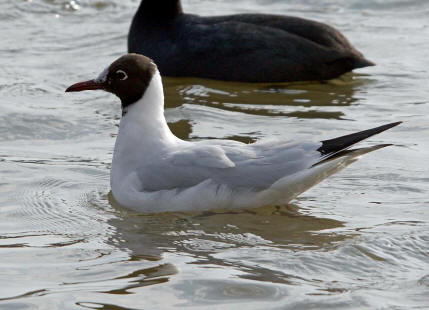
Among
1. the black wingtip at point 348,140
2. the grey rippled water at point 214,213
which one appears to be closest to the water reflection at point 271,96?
A: the grey rippled water at point 214,213

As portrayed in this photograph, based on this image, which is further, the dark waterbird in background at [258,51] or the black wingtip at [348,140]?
the dark waterbird in background at [258,51]

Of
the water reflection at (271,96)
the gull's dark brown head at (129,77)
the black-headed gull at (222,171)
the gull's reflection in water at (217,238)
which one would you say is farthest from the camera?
the water reflection at (271,96)

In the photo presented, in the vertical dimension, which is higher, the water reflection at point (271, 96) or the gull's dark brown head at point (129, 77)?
the gull's dark brown head at point (129, 77)

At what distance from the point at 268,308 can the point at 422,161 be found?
10.4ft

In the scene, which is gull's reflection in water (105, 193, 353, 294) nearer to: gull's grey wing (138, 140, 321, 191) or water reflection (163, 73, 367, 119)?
gull's grey wing (138, 140, 321, 191)

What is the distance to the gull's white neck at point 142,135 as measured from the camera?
715 cm

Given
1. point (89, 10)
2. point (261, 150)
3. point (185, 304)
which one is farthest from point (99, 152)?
point (89, 10)

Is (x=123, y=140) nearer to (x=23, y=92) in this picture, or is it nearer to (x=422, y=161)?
(x=422, y=161)

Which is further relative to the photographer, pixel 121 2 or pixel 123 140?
pixel 121 2

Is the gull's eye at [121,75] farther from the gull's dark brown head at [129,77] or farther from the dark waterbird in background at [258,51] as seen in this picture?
the dark waterbird in background at [258,51]

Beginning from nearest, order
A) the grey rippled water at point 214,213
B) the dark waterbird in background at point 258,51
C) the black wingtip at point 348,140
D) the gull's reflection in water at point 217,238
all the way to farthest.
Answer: the grey rippled water at point 214,213 < the gull's reflection in water at point 217,238 < the black wingtip at point 348,140 < the dark waterbird in background at point 258,51

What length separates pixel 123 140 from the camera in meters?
7.35

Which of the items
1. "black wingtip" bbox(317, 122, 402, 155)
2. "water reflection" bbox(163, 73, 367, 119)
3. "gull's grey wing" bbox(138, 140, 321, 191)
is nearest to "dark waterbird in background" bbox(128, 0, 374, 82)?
"water reflection" bbox(163, 73, 367, 119)

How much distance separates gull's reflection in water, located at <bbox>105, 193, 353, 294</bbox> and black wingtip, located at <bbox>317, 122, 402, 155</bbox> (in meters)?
0.51
